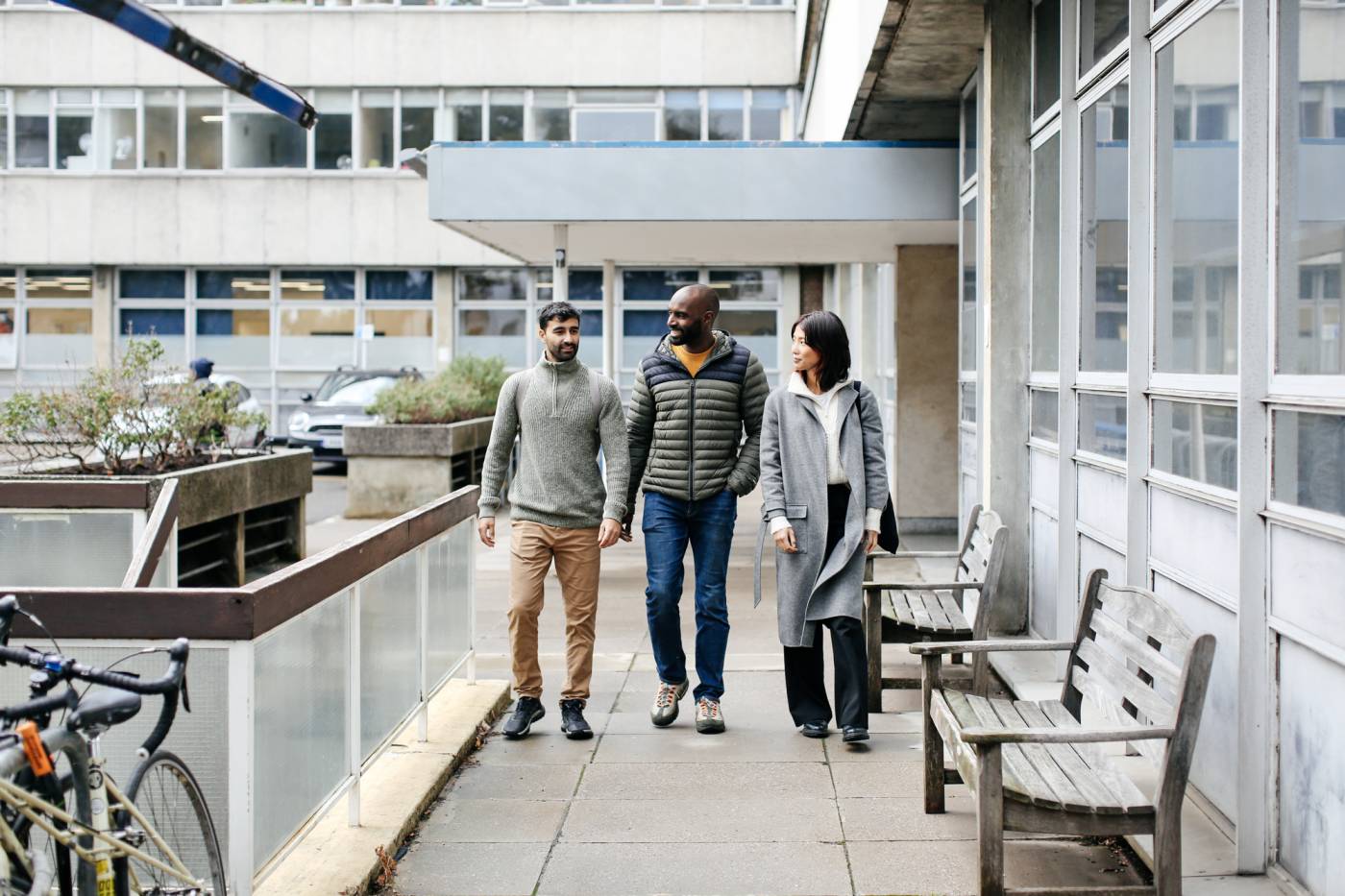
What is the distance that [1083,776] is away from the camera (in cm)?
→ 446

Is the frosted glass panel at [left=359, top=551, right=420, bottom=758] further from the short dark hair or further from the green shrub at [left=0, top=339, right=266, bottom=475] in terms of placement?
the green shrub at [left=0, top=339, right=266, bottom=475]

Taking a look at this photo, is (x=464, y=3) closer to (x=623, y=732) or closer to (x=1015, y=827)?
(x=623, y=732)

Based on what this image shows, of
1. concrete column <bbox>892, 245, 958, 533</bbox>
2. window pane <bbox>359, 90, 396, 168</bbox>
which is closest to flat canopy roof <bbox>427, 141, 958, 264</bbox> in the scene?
concrete column <bbox>892, 245, 958, 533</bbox>

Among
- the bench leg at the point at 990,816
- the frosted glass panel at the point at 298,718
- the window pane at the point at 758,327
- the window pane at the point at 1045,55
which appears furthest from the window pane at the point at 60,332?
the bench leg at the point at 990,816

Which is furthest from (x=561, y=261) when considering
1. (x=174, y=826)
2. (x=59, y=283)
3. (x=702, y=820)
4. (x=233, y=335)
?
(x=59, y=283)

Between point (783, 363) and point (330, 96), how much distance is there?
10933 millimetres

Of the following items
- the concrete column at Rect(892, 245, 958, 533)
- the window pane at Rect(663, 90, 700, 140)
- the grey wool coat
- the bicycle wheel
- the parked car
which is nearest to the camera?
the bicycle wheel

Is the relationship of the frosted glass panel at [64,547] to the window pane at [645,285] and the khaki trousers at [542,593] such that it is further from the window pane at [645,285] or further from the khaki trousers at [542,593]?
the window pane at [645,285]

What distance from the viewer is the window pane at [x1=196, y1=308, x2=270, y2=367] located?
32.5 meters

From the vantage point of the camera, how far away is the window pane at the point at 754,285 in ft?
105

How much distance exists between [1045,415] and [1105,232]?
5.29 ft

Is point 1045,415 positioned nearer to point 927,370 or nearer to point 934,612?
point 934,612

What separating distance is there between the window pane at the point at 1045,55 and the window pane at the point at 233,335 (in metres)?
26.1

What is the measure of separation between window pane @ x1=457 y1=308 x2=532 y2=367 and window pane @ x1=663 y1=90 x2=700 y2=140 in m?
4.89
